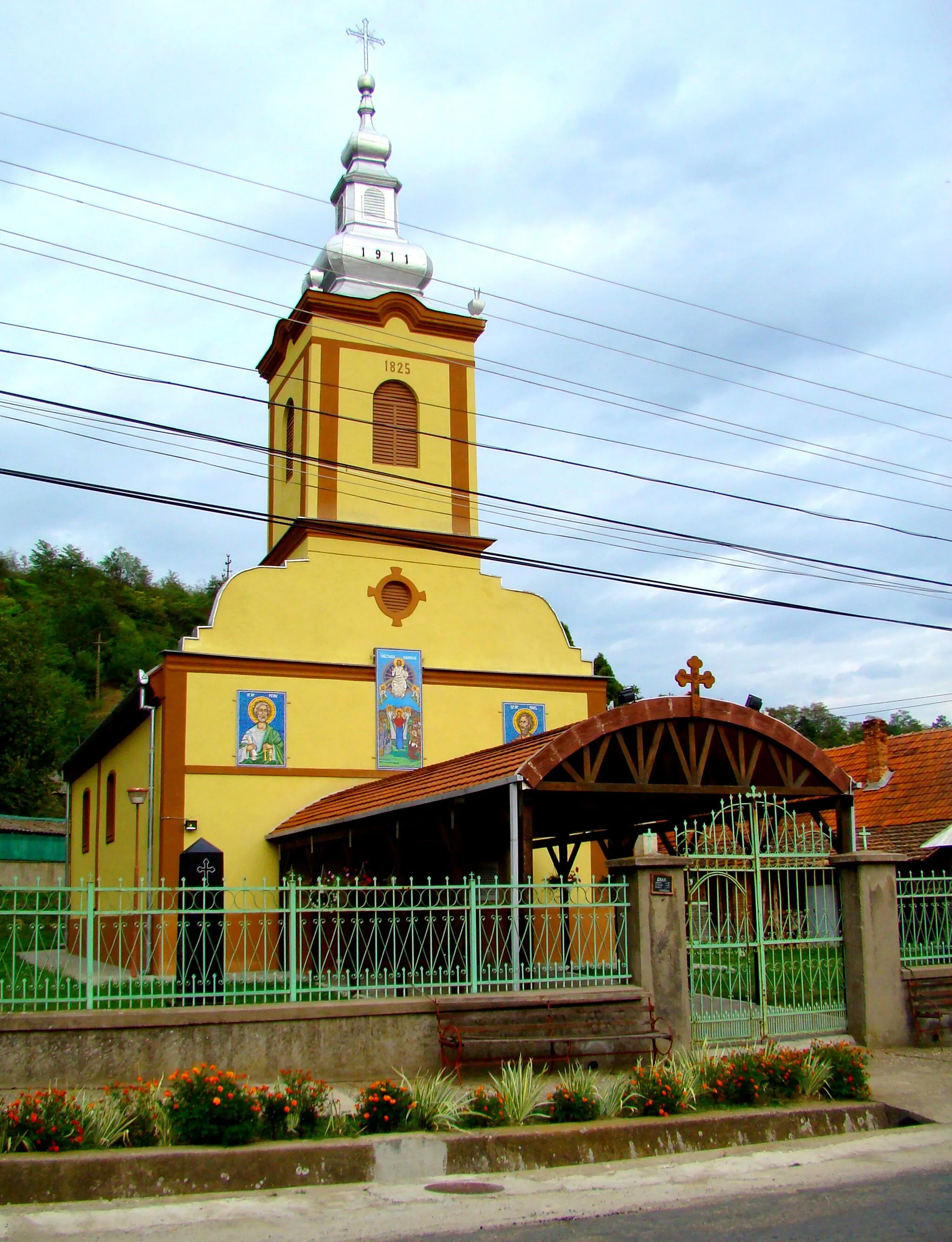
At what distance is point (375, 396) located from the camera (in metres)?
26.1

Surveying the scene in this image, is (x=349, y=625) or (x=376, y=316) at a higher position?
(x=376, y=316)

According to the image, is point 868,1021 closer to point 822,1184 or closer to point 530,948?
point 530,948

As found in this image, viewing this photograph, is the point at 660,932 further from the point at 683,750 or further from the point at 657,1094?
the point at 683,750

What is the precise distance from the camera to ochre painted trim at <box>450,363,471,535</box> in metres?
26.1

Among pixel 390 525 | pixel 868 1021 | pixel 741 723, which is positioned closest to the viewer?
pixel 868 1021

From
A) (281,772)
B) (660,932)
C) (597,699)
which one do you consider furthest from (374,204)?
(660,932)

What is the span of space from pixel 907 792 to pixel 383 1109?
20.2 m

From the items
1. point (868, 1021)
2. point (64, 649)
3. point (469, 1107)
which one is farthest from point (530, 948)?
point (64, 649)

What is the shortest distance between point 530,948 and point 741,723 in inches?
198

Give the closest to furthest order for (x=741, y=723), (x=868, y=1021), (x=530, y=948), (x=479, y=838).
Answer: (x=530, y=948), (x=868, y=1021), (x=741, y=723), (x=479, y=838)

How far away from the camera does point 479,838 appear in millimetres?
19812

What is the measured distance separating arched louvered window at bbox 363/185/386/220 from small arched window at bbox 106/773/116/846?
45.1 feet

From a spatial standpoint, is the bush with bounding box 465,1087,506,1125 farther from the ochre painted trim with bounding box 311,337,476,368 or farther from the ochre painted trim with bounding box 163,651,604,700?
the ochre painted trim with bounding box 311,337,476,368

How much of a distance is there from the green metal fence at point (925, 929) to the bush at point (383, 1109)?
7493mm
